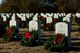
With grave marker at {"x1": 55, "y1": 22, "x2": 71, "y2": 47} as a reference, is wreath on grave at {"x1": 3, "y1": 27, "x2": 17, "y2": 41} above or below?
below

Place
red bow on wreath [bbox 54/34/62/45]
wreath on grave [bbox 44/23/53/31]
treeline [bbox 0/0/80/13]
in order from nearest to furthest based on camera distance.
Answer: red bow on wreath [bbox 54/34/62/45] → wreath on grave [bbox 44/23/53/31] → treeline [bbox 0/0/80/13]

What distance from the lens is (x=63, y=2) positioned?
198 ft

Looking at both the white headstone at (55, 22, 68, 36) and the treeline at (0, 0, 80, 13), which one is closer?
the white headstone at (55, 22, 68, 36)

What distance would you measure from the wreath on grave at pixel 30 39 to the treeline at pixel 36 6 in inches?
1424

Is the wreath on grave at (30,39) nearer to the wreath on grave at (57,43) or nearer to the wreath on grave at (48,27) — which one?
the wreath on grave at (57,43)

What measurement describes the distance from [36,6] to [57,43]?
39059mm

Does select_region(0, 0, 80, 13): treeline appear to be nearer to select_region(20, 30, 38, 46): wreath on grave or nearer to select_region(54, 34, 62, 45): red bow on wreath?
select_region(20, 30, 38, 46): wreath on grave

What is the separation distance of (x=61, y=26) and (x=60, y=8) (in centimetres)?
4311

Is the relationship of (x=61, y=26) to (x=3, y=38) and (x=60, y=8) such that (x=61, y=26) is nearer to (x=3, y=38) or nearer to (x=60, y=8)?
(x=3, y=38)

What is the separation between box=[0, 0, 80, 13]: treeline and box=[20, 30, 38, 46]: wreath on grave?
36.2 meters

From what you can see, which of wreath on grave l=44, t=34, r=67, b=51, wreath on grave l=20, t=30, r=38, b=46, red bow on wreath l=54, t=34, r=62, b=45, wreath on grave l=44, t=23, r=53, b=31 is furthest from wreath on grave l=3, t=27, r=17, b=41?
wreath on grave l=44, t=23, r=53, b=31

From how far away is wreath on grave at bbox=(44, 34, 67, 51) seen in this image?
12867 mm

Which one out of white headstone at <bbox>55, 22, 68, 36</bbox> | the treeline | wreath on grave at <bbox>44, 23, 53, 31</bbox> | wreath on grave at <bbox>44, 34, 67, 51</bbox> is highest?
the treeline

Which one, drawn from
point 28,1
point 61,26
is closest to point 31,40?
point 61,26
